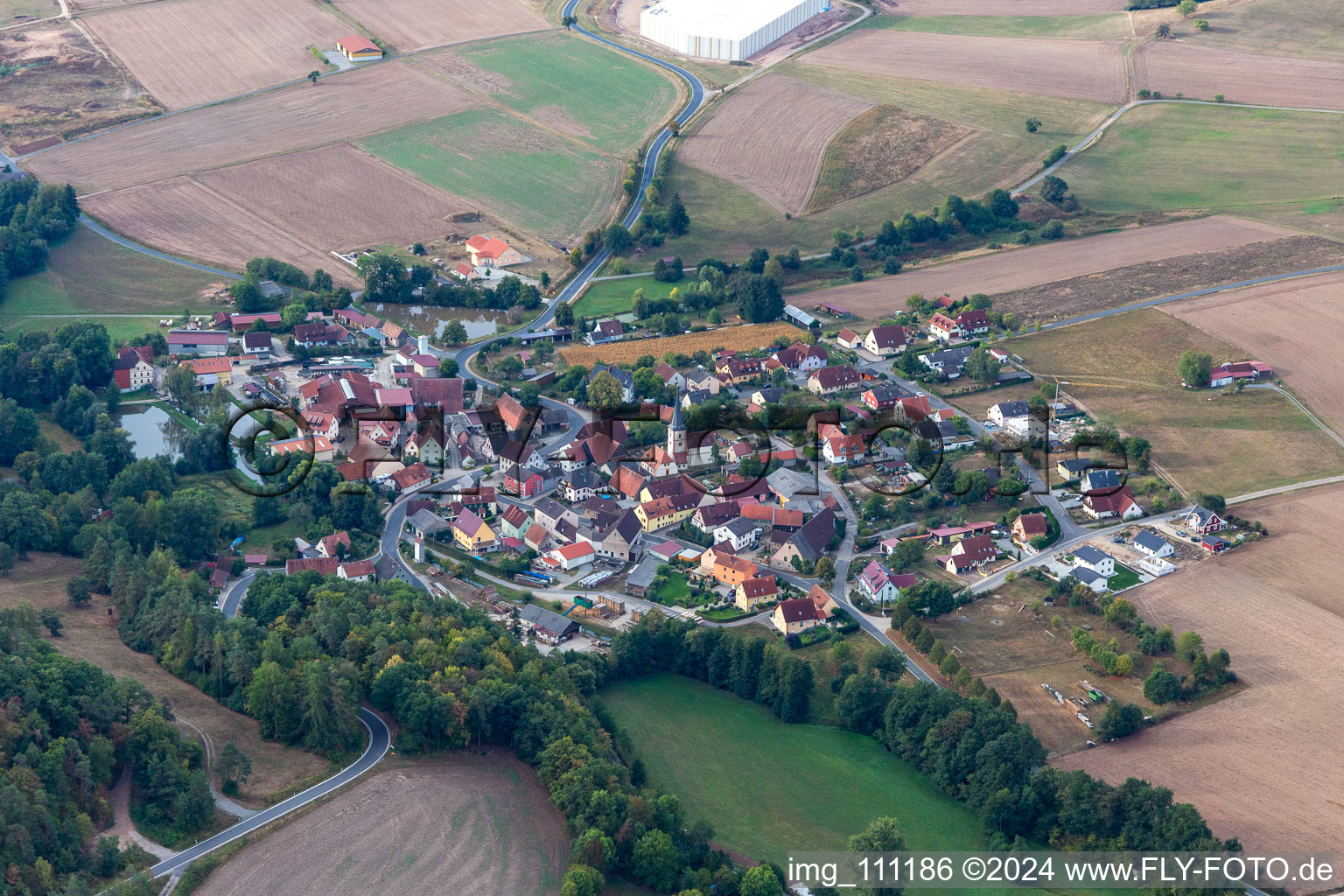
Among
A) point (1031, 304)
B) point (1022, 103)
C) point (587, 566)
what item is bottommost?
point (587, 566)

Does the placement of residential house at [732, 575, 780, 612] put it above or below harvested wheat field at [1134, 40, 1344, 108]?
below

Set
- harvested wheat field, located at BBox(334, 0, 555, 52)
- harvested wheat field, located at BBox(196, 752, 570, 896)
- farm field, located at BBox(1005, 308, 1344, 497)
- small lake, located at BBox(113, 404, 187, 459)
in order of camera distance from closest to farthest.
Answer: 1. harvested wheat field, located at BBox(196, 752, 570, 896)
2. farm field, located at BBox(1005, 308, 1344, 497)
3. small lake, located at BBox(113, 404, 187, 459)
4. harvested wheat field, located at BBox(334, 0, 555, 52)

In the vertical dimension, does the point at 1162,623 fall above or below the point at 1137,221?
below

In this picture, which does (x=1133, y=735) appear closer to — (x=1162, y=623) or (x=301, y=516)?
(x=1162, y=623)

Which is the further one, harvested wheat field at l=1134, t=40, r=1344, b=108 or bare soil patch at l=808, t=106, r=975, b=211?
harvested wheat field at l=1134, t=40, r=1344, b=108

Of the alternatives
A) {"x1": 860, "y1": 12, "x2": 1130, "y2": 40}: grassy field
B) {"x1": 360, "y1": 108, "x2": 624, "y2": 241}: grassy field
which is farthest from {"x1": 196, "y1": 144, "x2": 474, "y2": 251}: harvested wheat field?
{"x1": 860, "y1": 12, "x2": 1130, "y2": 40}: grassy field

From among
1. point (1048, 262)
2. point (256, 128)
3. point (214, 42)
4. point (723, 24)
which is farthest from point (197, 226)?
point (1048, 262)

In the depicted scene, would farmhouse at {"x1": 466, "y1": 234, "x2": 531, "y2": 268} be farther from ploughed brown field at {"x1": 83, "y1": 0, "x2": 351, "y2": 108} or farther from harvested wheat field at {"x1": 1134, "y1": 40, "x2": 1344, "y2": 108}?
harvested wheat field at {"x1": 1134, "y1": 40, "x2": 1344, "y2": 108}

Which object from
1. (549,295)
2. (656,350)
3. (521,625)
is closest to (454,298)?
(549,295)
